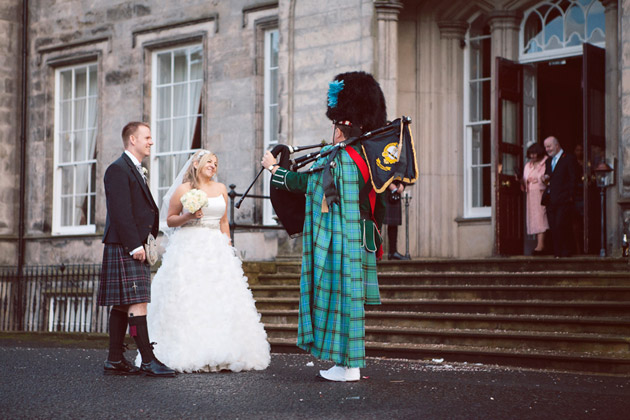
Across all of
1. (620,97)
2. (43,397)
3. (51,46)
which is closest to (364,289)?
(43,397)

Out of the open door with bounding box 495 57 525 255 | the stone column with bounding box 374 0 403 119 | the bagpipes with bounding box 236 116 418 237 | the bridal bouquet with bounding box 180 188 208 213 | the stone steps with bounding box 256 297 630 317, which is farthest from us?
the stone column with bounding box 374 0 403 119

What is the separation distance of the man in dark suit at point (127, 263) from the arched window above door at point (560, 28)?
738 centimetres

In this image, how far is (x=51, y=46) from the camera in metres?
18.4

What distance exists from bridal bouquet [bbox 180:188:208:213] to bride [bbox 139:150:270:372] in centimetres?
11

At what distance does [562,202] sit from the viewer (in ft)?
39.9

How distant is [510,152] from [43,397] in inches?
329

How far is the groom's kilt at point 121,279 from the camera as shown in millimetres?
7469

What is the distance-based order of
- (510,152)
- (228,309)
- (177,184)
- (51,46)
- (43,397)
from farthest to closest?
(51,46) → (510,152) → (177,184) → (228,309) → (43,397)

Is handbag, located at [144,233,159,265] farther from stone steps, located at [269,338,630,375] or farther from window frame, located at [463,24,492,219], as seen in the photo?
window frame, located at [463,24,492,219]

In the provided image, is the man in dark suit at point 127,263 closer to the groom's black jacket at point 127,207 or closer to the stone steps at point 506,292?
the groom's black jacket at point 127,207

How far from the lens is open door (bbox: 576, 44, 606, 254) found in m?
12.0

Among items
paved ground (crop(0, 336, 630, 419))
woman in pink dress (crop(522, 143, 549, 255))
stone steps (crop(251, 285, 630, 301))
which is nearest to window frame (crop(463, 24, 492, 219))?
woman in pink dress (crop(522, 143, 549, 255))

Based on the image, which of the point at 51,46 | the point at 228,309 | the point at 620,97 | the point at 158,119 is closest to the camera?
the point at 228,309

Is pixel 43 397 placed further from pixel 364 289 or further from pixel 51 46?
pixel 51 46
